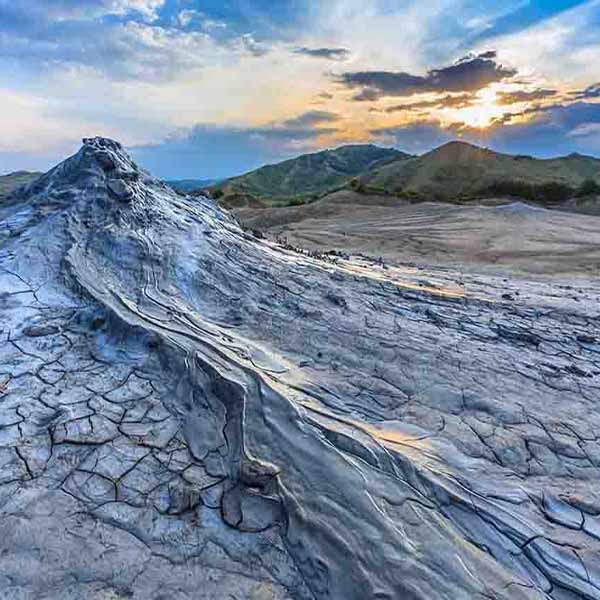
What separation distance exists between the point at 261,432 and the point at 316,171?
60198 mm

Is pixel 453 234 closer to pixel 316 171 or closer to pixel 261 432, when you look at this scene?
pixel 261 432

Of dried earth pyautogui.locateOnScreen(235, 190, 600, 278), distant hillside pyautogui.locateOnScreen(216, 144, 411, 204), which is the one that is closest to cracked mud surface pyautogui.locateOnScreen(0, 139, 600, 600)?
dried earth pyautogui.locateOnScreen(235, 190, 600, 278)

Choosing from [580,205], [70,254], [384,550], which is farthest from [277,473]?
[580,205]

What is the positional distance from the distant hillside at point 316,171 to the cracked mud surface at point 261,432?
42.7m

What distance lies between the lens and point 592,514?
2410 mm

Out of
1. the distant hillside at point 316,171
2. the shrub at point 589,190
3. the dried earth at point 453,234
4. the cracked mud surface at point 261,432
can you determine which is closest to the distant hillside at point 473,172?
the shrub at point 589,190

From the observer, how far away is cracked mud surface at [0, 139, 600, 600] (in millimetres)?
1962

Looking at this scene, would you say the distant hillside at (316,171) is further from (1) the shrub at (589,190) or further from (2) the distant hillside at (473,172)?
(1) the shrub at (589,190)

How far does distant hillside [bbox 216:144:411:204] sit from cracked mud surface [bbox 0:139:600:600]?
42658 mm

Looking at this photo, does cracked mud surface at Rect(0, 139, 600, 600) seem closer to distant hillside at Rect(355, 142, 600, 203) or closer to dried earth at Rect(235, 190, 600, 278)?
dried earth at Rect(235, 190, 600, 278)

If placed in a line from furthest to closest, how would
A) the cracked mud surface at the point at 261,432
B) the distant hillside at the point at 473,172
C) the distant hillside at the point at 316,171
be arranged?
the distant hillside at the point at 316,171, the distant hillside at the point at 473,172, the cracked mud surface at the point at 261,432

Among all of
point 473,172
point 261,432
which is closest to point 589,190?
point 473,172

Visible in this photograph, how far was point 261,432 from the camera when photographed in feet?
8.37

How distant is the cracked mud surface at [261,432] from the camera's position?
6.44 feet
